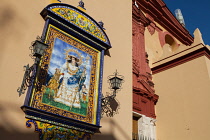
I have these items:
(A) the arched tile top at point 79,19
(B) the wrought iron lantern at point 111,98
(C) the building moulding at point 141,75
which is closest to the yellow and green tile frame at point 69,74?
(A) the arched tile top at point 79,19

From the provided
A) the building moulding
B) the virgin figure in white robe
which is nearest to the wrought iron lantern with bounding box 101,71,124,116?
the virgin figure in white robe

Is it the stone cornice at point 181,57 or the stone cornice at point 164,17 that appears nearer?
the stone cornice at point 181,57

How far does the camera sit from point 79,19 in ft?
15.5

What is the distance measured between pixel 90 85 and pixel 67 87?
0.55 metres

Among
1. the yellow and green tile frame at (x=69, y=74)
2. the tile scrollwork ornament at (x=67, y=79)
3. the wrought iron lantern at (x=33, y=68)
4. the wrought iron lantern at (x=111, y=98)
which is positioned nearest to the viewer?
the wrought iron lantern at (x=33, y=68)

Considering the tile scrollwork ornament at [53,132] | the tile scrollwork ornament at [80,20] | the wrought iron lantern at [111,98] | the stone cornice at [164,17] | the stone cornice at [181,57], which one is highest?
the stone cornice at [164,17]

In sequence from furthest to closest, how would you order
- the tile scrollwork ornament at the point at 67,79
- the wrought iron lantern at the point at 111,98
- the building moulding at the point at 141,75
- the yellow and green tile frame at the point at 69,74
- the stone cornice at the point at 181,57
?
the stone cornice at the point at 181,57, the building moulding at the point at 141,75, the wrought iron lantern at the point at 111,98, the tile scrollwork ornament at the point at 67,79, the yellow and green tile frame at the point at 69,74

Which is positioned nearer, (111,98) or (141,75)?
(111,98)

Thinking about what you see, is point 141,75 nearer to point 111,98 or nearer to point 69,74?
point 111,98

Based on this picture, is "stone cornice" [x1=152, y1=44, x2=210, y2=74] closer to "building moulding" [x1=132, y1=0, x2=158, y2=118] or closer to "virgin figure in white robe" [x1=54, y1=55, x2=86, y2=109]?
"building moulding" [x1=132, y1=0, x2=158, y2=118]

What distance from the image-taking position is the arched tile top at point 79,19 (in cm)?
435

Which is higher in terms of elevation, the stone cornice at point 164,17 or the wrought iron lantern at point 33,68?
the stone cornice at point 164,17

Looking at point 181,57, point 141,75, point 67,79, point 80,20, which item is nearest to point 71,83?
point 67,79

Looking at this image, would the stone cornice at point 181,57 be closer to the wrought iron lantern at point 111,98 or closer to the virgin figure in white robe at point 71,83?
the wrought iron lantern at point 111,98
